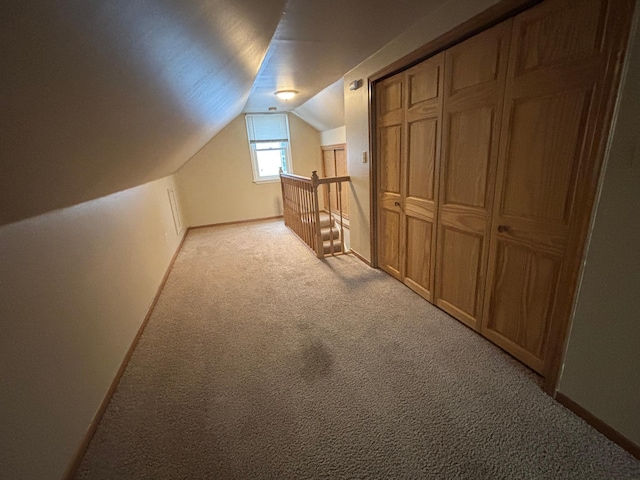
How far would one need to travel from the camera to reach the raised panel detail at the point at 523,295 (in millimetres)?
1497

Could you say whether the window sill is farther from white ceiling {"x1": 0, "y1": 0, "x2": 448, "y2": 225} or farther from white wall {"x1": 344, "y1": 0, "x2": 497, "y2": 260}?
white ceiling {"x1": 0, "y1": 0, "x2": 448, "y2": 225}

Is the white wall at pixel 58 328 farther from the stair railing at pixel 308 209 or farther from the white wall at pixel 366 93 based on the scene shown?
the white wall at pixel 366 93

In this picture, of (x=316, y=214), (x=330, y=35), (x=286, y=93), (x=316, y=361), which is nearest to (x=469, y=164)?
(x=330, y=35)

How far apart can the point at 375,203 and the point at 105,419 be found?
2.54 metres

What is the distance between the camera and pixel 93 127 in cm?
109

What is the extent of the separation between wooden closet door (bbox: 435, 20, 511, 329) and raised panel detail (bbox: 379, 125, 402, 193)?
1.82 feet

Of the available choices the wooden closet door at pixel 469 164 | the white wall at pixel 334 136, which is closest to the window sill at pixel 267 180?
the white wall at pixel 334 136

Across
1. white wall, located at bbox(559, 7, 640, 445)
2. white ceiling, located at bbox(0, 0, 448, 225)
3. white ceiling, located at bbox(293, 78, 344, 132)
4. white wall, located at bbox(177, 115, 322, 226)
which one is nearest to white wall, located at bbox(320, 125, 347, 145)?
white ceiling, located at bbox(293, 78, 344, 132)

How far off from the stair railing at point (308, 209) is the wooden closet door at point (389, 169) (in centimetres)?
56

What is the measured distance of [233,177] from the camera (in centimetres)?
559

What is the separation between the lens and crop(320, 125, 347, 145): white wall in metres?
4.89

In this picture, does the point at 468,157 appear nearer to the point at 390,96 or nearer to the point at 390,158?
the point at 390,158

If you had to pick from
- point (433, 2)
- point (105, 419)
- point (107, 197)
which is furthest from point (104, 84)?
point (433, 2)

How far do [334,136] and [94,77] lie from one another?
4.65 metres
